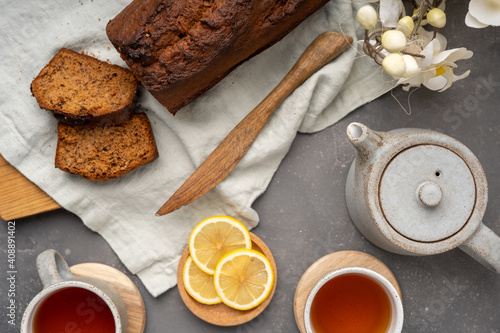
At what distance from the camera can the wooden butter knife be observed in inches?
64.8

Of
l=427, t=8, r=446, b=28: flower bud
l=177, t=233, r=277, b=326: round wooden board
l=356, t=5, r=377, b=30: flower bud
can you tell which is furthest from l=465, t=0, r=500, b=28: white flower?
l=177, t=233, r=277, b=326: round wooden board

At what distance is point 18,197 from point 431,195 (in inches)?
55.3

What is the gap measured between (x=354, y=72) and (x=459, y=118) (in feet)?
1.46

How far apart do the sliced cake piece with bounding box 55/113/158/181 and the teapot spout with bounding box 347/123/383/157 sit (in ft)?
2.36

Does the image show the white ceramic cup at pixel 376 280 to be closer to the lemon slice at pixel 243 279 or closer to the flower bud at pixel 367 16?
the lemon slice at pixel 243 279

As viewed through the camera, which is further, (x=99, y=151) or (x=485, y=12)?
(x=99, y=151)

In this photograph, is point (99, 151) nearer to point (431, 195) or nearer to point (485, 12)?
point (431, 195)

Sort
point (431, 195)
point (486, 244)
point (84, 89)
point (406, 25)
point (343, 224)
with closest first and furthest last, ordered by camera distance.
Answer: point (431, 195)
point (486, 244)
point (406, 25)
point (84, 89)
point (343, 224)

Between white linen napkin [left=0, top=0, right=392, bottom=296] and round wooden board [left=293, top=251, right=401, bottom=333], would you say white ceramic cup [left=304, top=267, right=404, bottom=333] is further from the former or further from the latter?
white linen napkin [left=0, top=0, right=392, bottom=296]

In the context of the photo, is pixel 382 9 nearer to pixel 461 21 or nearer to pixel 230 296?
pixel 461 21

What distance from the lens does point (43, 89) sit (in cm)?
161

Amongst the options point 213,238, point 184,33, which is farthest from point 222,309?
point 184,33

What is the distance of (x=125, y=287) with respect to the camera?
1697mm

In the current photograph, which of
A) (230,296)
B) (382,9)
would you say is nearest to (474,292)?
(230,296)
